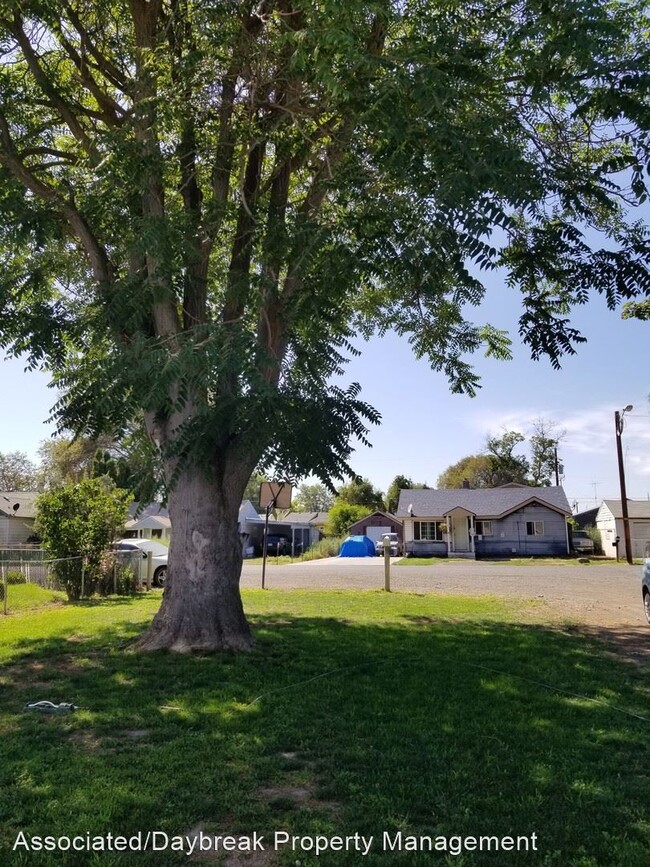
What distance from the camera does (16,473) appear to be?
76062 millimetres

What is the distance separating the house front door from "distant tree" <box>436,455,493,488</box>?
25271 mm

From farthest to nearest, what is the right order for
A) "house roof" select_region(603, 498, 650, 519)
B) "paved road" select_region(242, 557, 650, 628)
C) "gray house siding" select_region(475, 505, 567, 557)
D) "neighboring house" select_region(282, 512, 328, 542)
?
"neighboring house" select_region(282, 512, 328, 542), "house roof" select_region(603, 498, 650, 519), "gray house siding" select_region(475, 505, 567, 557), "paved road" select_region(242, 557, 650, 628)

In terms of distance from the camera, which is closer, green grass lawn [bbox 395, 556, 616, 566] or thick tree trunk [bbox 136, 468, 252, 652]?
thick tree trunk [bbox 136, 468, 252, 652]

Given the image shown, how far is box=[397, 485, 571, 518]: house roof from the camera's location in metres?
41.2

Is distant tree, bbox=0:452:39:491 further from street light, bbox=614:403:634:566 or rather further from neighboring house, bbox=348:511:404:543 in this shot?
street light, bbox=614:403:634:566

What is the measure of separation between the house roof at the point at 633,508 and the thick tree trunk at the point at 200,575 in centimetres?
4037

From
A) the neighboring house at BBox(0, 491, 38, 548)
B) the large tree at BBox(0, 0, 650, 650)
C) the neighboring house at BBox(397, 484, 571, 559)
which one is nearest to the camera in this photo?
the large tree at BBox(0, 0, 650, 650)

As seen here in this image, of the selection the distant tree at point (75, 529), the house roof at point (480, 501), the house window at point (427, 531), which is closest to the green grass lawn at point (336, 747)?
the distant tree at point (75, 529)

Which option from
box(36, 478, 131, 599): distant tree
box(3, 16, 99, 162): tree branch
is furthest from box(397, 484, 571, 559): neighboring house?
box(3, 16, 99, 162): tree branch

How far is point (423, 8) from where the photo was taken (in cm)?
778

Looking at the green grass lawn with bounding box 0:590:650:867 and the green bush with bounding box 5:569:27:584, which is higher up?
the green bush with bounding box 5:569:27:584

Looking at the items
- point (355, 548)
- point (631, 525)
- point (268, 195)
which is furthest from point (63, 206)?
point (631, 525)

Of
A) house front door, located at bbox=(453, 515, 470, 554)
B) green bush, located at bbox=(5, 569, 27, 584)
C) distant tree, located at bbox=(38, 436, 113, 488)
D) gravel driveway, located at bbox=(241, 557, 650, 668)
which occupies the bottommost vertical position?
gravel driveway, located at bbox=(241, 557, 650, 668)

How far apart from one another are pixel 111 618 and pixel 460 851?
9.98 m
